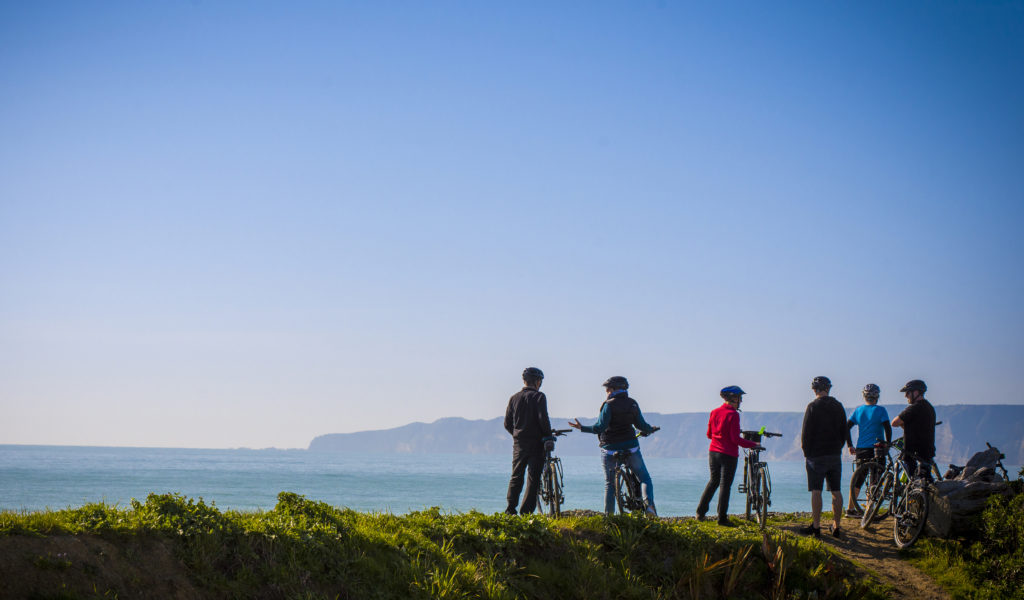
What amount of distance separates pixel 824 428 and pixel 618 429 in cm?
321

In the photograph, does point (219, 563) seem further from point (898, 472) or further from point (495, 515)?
point (898, 472)

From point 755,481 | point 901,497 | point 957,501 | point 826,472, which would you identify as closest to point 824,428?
point 826,472

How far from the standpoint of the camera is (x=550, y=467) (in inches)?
473

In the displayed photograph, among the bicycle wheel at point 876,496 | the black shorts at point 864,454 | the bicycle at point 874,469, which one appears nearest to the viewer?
the bicycle wheel at point 876,496

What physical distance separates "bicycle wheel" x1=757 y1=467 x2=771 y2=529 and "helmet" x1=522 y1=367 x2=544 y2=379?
3900mm

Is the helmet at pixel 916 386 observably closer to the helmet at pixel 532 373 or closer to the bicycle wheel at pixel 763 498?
the bicycle wheel at pixel 763 498

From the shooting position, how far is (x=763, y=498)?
36.8 ft

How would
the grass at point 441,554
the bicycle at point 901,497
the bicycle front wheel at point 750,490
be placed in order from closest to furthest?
1. the grass at point 441,554
2. the bicycle at point 901,497
3. the bicycle front wheel at point 750,490

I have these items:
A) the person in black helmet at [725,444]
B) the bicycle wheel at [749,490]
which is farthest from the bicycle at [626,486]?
the bicycle wheel at [749,490]

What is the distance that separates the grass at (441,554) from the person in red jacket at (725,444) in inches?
31.1

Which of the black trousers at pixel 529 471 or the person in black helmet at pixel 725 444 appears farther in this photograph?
the black trousers at pixel 529 471

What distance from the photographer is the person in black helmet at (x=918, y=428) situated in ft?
37.7

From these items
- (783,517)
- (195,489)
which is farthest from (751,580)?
(195,489)

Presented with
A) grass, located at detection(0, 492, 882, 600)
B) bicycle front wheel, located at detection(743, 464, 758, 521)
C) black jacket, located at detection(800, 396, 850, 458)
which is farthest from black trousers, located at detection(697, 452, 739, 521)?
black jacket, located at detection(800, 396, 850, 458)
